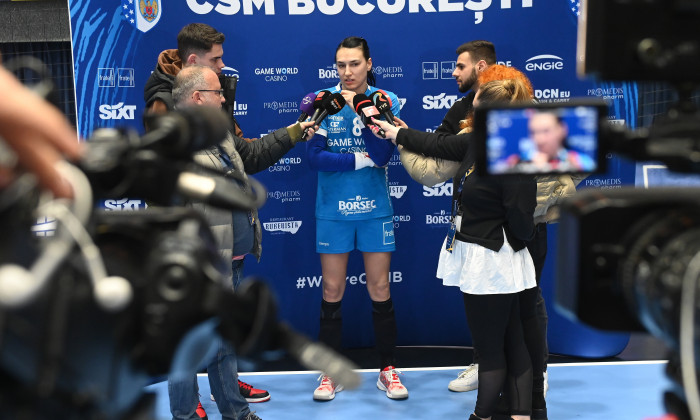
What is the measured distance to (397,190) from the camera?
4.49m

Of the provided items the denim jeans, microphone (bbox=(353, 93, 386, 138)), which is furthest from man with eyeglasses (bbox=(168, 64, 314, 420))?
microphone (bbox=(353, 93, 386, 138))

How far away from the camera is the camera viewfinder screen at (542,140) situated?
3.77 ft

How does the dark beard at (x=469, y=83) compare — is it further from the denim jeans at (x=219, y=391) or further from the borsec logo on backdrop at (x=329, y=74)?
the denim jeans at (x=219, y=391)

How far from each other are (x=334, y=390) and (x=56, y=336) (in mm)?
3143

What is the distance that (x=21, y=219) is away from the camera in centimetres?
82

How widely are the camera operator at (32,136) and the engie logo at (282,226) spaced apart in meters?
3.67

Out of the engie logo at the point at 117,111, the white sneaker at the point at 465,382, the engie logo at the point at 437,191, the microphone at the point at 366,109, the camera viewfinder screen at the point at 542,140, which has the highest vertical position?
the engie logo at the point at 117,111

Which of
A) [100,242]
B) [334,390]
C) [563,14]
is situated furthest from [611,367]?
[100,242]

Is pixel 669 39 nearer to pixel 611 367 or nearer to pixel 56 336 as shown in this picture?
pixel 56 336

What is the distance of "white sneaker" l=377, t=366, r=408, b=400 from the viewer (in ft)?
12.2

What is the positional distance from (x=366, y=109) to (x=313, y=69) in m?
0.98

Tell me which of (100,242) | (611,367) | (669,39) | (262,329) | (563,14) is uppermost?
(563,14)

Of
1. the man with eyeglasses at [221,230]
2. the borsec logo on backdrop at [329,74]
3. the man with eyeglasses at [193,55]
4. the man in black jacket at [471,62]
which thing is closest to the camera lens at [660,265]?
the man with eyeglasses at [221,230]

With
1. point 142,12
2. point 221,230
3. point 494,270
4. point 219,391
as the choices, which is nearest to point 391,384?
point 219,391
